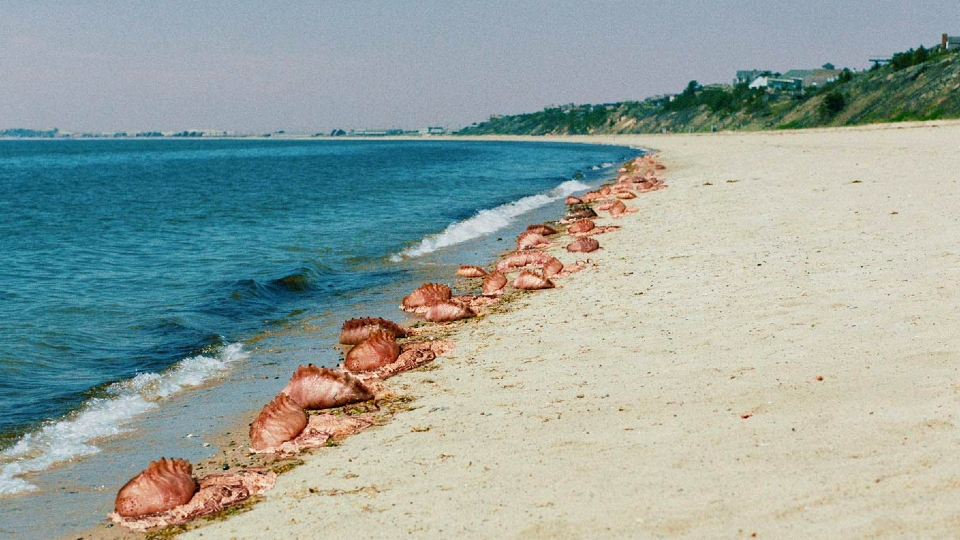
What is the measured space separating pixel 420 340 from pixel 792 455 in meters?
5.74

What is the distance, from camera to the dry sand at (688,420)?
4.22 m

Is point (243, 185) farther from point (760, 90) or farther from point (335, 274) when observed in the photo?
point (760, 90)

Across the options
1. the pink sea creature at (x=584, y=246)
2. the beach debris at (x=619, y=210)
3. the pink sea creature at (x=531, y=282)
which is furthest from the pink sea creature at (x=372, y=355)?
the beach debris at (x=619, y=210)

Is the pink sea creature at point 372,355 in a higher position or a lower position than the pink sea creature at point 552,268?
lower

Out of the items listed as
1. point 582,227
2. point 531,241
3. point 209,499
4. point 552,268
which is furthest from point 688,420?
point 582,227

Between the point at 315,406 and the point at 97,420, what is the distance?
237cm

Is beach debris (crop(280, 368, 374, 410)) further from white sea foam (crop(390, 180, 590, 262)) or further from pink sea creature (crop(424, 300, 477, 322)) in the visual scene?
white sea foam (crop(390, 180, 590, 262))

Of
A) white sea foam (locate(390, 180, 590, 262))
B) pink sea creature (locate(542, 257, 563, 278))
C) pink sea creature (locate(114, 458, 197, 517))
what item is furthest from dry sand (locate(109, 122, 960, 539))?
white sea foam (locate(390, 180, 590, 262))

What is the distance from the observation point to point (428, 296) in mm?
11555

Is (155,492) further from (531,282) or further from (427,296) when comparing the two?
(531,282)

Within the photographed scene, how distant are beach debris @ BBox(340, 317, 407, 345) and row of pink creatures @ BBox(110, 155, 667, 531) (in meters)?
0.01

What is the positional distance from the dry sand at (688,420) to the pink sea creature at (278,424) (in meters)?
0.57

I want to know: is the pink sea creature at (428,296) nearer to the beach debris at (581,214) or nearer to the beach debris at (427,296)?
the beach debris at (427,296)

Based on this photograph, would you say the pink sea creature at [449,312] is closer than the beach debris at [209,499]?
No
